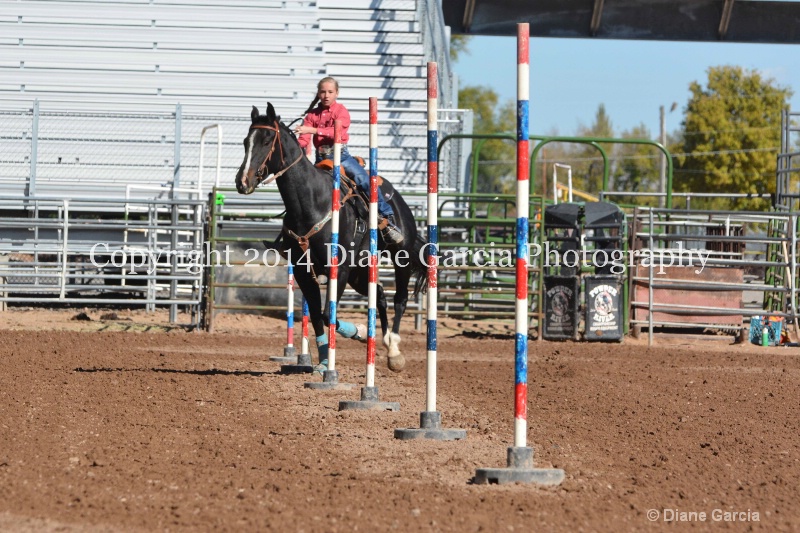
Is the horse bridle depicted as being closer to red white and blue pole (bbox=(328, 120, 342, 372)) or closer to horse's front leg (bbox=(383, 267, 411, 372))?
red white and blue pole (bbox=(328, 120, 342, 372))

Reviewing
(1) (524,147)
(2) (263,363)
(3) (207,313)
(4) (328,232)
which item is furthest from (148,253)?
(1) (524,147)

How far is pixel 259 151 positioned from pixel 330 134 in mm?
1062

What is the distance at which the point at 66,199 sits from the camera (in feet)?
56.6

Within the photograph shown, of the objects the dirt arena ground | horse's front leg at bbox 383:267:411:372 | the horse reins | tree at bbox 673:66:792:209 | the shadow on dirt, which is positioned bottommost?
the dirt arena ground

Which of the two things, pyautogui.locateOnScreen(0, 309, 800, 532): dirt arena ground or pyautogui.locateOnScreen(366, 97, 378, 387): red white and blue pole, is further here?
pyautogui.locateOnScreen(366, 97, 378, 387): red white and blue pole

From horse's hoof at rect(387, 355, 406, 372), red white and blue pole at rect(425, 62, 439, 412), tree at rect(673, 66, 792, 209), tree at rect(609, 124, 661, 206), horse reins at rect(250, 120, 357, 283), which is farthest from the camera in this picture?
tree at rect(609, 124, 661, 206)

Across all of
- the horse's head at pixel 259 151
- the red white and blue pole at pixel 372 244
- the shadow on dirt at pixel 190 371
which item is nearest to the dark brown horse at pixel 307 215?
the horse's head at pixel 259 151

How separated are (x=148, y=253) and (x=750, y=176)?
41961 millimetres

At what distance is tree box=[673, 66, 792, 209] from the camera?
5322 centimetres

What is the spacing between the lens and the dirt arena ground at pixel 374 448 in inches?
185

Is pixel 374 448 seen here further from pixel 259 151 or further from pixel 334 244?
pixel 259 151

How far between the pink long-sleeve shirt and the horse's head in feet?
2.01

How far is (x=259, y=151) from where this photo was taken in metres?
9.86

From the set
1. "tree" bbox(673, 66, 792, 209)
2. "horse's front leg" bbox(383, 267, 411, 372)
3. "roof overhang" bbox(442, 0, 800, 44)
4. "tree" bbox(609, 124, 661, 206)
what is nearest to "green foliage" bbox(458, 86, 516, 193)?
"tree" bbox(609, 124, 661, 206)
